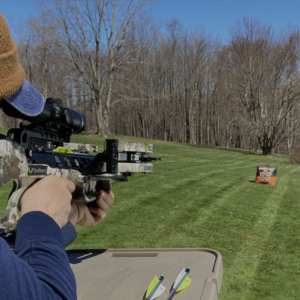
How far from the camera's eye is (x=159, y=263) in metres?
2.80

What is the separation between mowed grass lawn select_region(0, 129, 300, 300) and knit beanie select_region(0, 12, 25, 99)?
325 centimetres

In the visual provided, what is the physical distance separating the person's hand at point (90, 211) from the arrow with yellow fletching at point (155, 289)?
2.00ft

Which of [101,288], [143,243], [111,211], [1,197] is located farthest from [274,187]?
[101,288]

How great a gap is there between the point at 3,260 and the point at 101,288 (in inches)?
65.1

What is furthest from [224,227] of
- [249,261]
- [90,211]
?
[90,211]

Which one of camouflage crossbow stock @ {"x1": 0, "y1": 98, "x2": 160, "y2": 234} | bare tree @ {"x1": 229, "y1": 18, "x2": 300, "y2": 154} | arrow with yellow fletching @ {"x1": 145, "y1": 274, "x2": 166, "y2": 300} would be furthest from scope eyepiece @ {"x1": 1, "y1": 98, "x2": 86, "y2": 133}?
bare tree @ {"x1": 229, "y1": 18, "x2": 300, "y2": 154}

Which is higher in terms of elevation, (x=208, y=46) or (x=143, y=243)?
(x=208, y=46)

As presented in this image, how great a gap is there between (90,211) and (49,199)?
1.15 meters

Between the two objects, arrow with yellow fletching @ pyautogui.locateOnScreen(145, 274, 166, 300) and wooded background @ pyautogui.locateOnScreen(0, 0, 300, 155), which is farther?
wooded background @ pyautogui.locateOnScreen(0, 0, 300, 155)

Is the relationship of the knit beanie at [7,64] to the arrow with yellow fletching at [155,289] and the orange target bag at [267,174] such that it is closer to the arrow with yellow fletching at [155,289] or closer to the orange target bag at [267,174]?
the arrow with yellow fletching at [155,289]

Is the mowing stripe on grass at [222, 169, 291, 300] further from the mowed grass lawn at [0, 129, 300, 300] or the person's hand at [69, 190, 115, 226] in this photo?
the person's hand at [69, 190, 115, 226]

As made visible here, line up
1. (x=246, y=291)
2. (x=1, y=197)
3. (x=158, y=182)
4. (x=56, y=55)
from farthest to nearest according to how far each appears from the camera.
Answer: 1. (x=56, y=55)
2. (x=158, y=182)
3. (x=1, y=197)
4. (x=246, y=291)

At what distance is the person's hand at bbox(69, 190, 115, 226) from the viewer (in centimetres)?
229

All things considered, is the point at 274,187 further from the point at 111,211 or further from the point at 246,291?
the point at 246,291
